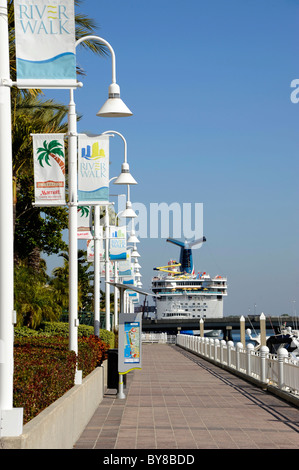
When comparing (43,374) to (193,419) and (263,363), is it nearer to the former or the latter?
(193,419)

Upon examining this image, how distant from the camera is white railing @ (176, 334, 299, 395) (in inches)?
708

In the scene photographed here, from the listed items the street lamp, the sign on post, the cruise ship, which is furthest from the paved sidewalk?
the cruise ship

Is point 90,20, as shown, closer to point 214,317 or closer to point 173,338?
point 173,338

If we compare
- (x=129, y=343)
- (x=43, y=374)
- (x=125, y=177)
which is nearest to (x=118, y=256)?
(x=125, y=177)

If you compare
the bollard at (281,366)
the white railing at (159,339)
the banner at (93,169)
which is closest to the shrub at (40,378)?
the banner at (93,169)

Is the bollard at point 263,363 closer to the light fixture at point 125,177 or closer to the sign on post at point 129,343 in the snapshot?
the sign on post at point 129,343

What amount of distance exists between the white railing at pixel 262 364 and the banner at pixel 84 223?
5913mm

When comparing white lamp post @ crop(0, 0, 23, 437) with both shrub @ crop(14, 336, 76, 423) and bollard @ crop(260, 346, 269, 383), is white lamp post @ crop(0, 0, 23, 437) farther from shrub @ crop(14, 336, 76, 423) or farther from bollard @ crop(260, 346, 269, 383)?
bollard @ crop(260, 346, 269, 383)

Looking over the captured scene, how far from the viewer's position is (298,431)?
40.4ft

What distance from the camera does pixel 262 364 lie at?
20.8m

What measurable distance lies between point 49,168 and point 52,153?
312 millimetres

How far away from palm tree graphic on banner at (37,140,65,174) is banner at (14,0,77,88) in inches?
279
